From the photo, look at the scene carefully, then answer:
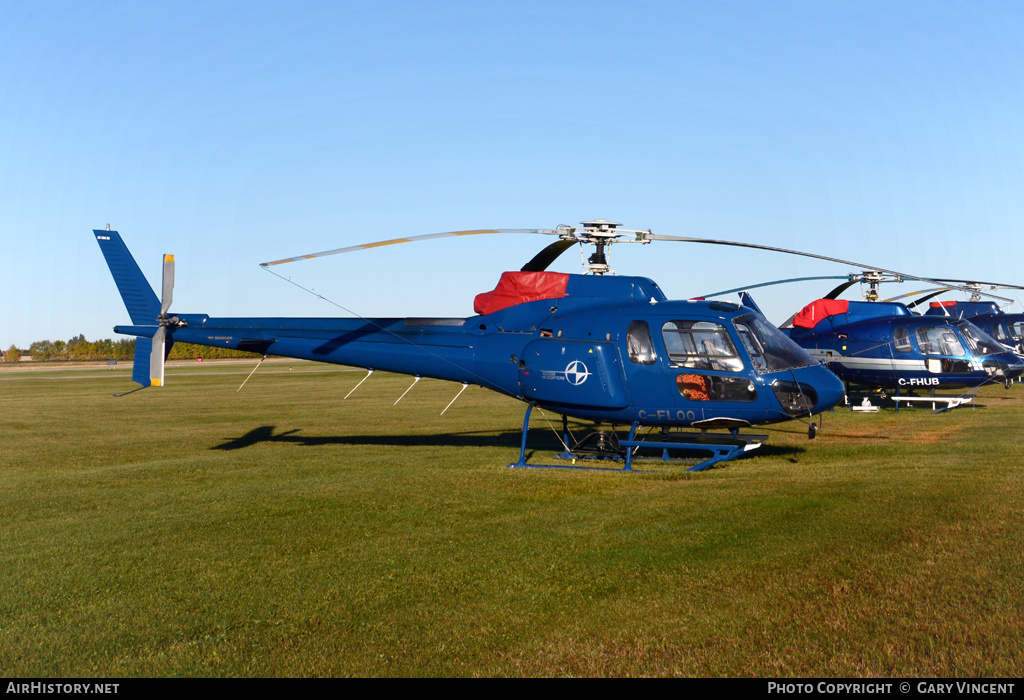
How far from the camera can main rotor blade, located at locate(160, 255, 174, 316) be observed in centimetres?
1620

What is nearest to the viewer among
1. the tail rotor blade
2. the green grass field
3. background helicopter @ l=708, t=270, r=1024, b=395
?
the green grass field

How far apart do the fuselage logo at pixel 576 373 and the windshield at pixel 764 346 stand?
263 centimetres

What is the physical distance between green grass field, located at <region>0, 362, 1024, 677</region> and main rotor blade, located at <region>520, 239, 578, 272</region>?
3693 mm

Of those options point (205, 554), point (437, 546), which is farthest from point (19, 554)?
point (437, 546)

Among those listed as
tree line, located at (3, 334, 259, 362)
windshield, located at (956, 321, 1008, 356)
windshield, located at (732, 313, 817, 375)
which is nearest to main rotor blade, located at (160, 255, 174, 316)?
windshield, located at (732, 313, 817, 375)

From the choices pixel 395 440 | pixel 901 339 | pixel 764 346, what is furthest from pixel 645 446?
pixel 901 339

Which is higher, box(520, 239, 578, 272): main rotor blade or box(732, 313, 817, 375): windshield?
box(520, 239, 578, 272): main rotor blade

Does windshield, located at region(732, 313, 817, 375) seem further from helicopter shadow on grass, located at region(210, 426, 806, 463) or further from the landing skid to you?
helicopter shadow on grass, located at region(210, 426, 806, 463)

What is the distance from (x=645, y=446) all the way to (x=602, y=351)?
1934 millimetres

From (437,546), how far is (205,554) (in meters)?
2.53

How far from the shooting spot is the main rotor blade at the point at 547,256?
13703 mm

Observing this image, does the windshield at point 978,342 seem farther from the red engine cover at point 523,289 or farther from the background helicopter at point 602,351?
the red engine cover at point 523,289

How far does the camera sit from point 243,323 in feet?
53.9
